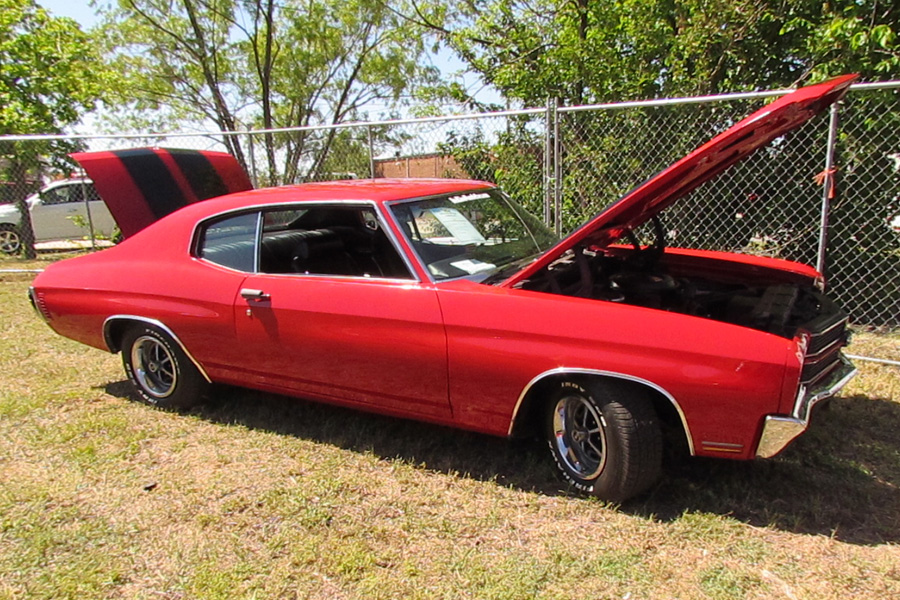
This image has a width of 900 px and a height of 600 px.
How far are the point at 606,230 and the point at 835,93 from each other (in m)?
1.20

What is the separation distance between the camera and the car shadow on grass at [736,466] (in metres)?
2.95

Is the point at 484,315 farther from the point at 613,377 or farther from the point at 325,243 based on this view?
the point at 325,243

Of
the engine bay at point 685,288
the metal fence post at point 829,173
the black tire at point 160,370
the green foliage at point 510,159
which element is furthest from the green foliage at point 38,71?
the metal fence post at point 829,173

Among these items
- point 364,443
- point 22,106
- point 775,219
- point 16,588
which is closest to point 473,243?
point 364,443

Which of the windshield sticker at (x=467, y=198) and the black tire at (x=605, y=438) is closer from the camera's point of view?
the black tire at (x=605, y=438)

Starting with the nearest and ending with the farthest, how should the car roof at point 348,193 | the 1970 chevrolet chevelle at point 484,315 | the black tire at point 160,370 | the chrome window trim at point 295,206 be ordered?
the 1970 chevrolet chevelle at point 484,315 < the chrome window trim at point 295,206 < the car roof at point 348,193 < the black tire at point 160,370

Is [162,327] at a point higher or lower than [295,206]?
lower

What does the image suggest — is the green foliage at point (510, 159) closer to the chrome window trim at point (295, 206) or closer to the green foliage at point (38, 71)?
the chrome window trim at point (295, 206)

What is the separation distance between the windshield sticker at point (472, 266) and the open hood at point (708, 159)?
0.29 metres

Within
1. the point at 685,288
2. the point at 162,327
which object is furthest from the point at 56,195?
the point at 685,288

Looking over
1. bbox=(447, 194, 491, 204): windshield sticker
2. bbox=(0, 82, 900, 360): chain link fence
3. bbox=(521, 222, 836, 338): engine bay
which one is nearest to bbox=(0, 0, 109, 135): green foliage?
bbox=(0, 82, 900, 360): chain link fence

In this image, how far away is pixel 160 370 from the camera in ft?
14.6

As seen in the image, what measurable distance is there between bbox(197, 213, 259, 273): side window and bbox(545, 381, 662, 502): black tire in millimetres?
2035

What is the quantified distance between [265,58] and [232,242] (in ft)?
53.2
